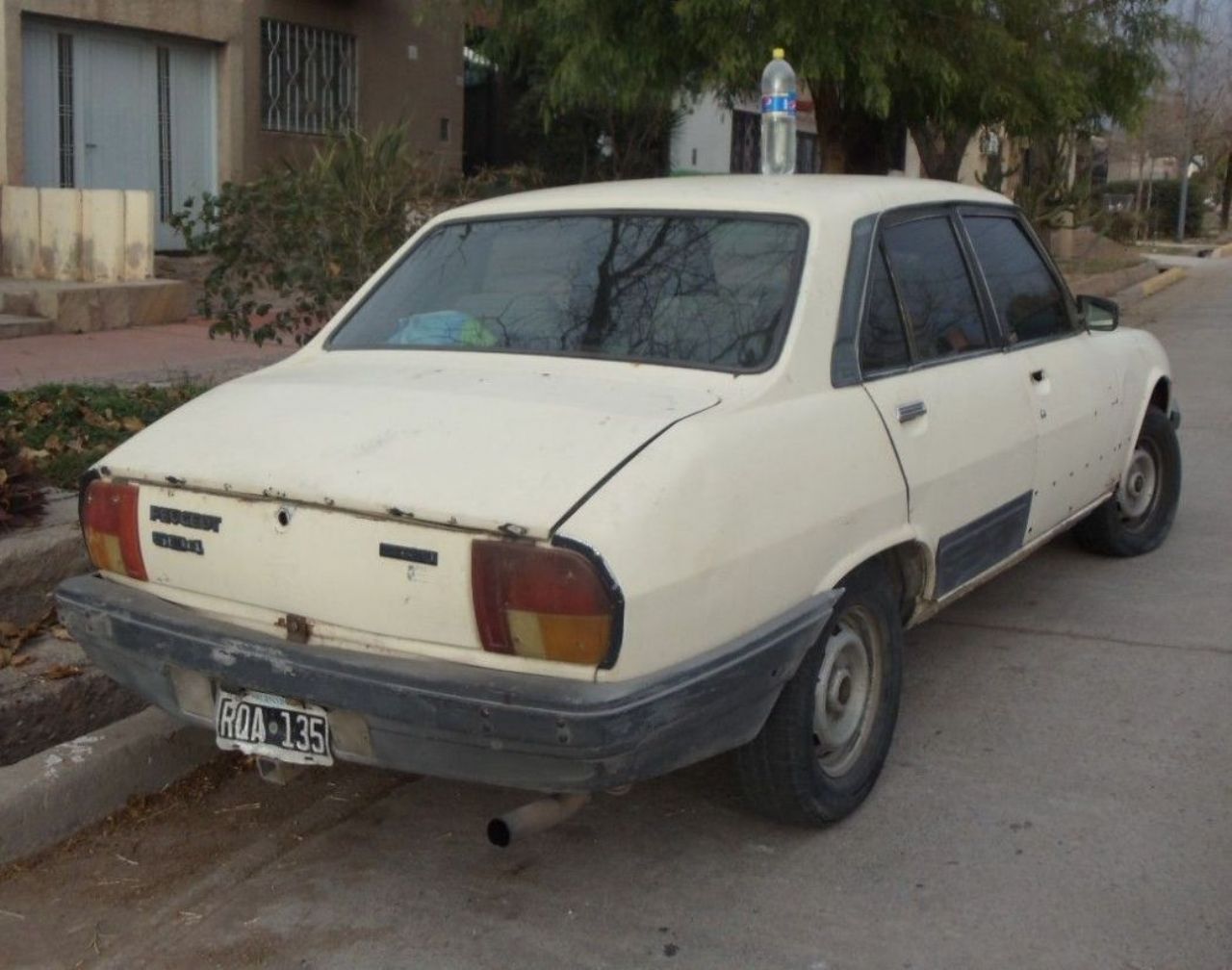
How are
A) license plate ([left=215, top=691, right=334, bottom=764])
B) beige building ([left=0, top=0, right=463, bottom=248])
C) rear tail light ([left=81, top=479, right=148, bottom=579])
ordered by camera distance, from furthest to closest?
beige building ([left=0, top=0, right=463, bottom=248]) → rear tail light ([left=81, top=479, right=148, bottom=579]) → license plate ([left=215, top=691, right=334, bottom=764])

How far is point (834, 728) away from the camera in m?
4.03

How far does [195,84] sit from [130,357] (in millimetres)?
4484

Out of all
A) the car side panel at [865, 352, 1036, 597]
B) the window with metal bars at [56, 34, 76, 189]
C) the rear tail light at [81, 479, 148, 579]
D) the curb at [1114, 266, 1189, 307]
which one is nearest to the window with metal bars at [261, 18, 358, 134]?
the window with metal bars at [56, 34, 76, 189]

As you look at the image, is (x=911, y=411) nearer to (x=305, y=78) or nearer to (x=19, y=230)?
(x=19, y=230)

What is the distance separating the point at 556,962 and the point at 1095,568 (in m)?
3.87

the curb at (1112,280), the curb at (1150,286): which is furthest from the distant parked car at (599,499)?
the curb at (1150,286)

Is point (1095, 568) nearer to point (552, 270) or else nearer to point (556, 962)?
point (552, 270)

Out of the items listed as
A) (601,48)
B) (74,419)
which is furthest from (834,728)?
(601,48)

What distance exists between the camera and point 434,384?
3869mm

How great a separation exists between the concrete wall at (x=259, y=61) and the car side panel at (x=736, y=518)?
6.97m

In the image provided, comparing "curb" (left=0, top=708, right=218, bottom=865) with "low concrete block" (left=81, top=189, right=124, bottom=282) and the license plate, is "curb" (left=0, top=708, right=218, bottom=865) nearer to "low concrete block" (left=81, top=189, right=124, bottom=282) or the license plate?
the license plate

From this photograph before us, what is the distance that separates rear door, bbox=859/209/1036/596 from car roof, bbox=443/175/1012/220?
9 cm

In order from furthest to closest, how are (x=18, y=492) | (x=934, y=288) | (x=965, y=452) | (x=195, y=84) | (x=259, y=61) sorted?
(x=259, y=61), (x=195, y=84), (x=18, y=492), (x=934, y=288), (x=965, y=452)

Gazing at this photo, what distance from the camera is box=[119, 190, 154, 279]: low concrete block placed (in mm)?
11641
